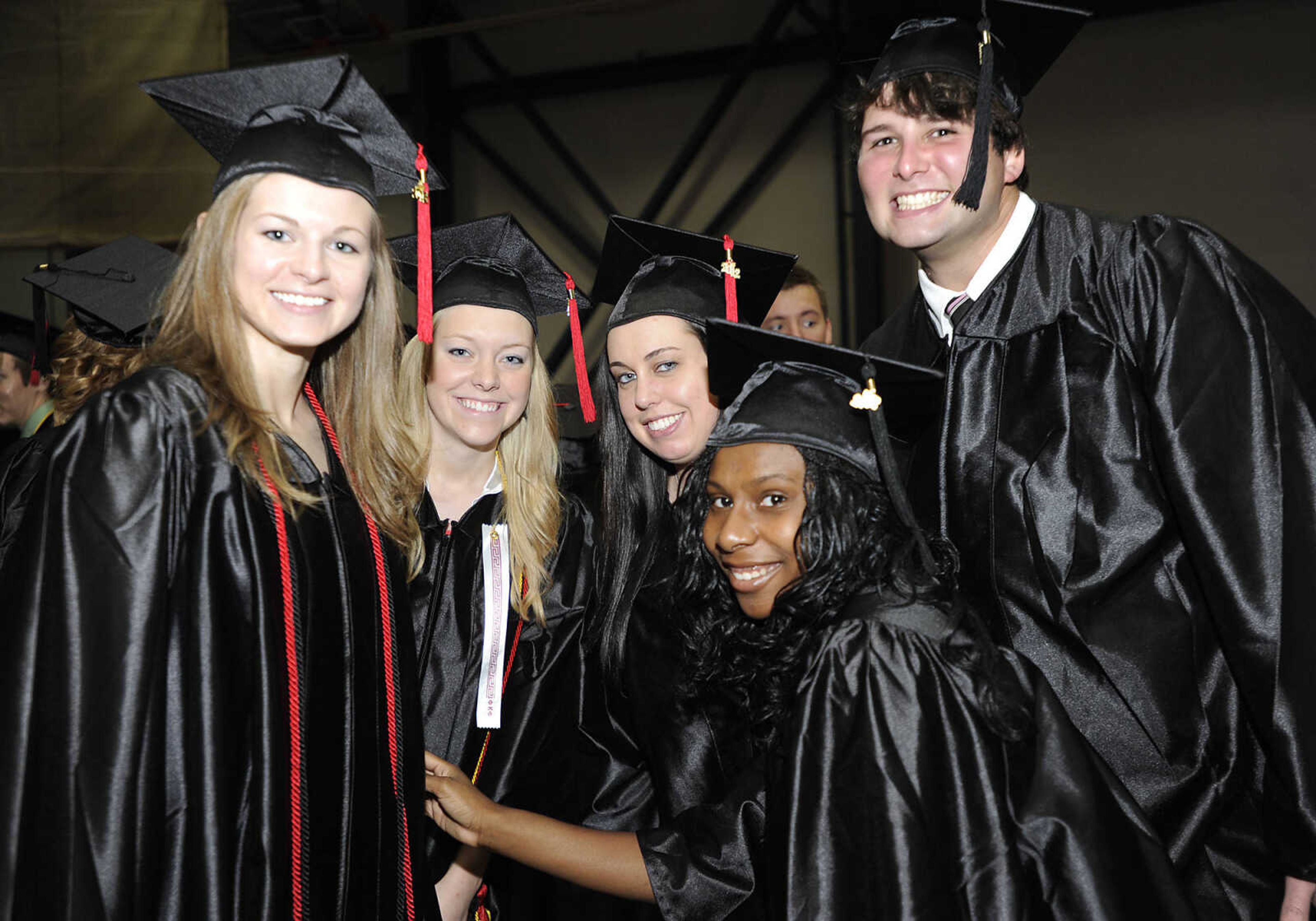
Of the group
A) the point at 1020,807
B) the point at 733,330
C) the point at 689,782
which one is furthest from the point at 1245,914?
the point at 733,330

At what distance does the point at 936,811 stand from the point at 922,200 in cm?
135

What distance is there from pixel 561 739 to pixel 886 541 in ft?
4.19

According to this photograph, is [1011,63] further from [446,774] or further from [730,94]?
[730,94]

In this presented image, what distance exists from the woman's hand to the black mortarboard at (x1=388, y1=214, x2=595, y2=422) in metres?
1.22

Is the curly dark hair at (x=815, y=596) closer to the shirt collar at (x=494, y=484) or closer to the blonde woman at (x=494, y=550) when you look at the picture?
the blonde woman at (x=494, y=550)

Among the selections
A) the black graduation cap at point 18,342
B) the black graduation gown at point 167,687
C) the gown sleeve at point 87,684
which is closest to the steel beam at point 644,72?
the black graduation cap at point 18,342

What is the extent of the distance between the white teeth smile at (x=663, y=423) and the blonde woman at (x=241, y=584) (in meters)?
0.82

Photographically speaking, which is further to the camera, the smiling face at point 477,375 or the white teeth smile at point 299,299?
the smiling face at point 477,375

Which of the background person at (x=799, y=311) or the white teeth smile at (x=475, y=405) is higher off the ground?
the background person at (x=799, y=311)

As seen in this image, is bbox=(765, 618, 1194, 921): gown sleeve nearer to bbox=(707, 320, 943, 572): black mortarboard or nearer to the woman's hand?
bbox=(707, 320, 943, 572): black mortarboard

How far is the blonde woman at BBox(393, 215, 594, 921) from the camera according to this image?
2.84 metres

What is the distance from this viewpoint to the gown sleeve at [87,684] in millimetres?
1508

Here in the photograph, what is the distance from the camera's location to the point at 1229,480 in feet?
7.10

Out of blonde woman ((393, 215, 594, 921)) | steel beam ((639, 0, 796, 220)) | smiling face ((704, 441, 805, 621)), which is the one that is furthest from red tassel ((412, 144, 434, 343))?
steel beam ((639, 0, 796, 220))
